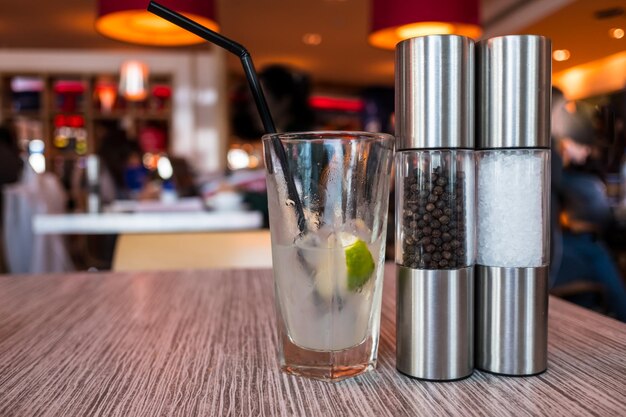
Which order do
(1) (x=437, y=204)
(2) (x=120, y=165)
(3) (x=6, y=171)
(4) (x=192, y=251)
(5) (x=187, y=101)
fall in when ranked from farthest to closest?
(5) (x=187, y=101)
(2) (x=120, y=165)
(3) (x=6, y=171)
(4) (x=192, y=251)
(1) (x=437, y=204)

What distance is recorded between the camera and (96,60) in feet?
20.9

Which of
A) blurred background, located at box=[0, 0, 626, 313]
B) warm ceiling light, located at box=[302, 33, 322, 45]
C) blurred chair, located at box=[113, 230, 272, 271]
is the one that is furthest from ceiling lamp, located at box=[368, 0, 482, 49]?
warm ceiling light, located at box=[302, 33, 322, 45]

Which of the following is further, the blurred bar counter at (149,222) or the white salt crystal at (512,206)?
the blurred bar counter at (149,222)

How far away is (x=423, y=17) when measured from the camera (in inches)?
108

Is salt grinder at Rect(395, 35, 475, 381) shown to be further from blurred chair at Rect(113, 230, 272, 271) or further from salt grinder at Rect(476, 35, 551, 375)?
blurred chair at Rect(113, 230, 272, 271)

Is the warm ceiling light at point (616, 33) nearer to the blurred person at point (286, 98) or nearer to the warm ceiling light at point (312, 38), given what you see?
the blurred person at point (286, 98)

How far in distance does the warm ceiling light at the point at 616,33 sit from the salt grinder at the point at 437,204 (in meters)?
4.85

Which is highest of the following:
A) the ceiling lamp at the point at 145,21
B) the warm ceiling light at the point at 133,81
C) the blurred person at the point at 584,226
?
the warm ceiling light at the point at 133,81

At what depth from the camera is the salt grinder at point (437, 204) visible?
0.44m

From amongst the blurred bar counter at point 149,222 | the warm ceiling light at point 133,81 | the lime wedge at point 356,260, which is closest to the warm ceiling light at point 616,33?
the blurred bar counter at point 149,222

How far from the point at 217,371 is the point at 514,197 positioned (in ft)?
0.93

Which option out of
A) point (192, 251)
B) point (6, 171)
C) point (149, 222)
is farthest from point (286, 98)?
point (192, 251)

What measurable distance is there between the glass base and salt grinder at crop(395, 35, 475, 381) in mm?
36

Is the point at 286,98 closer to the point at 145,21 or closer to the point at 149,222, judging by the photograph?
the point at 145,21
